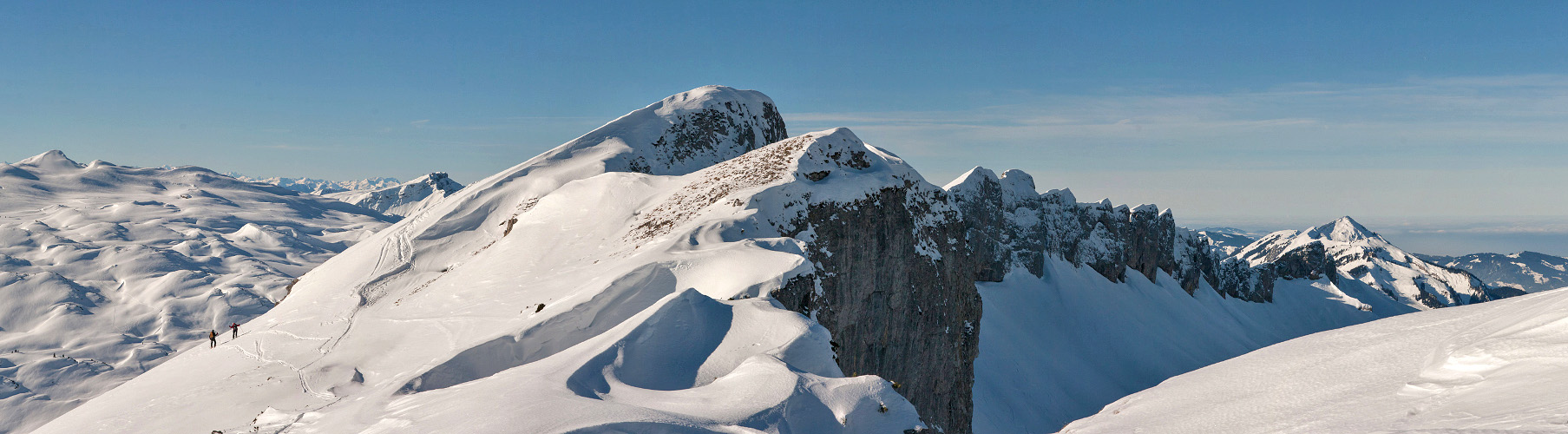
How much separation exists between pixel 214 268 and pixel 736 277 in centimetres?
10632

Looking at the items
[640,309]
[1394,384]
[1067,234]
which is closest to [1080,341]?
[1067,234]

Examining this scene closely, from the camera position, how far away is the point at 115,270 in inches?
3612

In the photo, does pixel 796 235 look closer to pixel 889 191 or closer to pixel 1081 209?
pixel 889 191

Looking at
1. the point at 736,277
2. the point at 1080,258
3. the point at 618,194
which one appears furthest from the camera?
the point at 1080,258

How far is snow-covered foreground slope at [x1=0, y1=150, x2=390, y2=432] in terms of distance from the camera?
197 ft

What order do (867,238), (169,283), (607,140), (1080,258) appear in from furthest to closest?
(1080,258)
(169,283)
(607,140)
(867,238)

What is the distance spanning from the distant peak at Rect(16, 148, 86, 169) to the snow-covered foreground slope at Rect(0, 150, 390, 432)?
58 centimetres

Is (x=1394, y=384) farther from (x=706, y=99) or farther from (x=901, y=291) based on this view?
(x=706, y=99)

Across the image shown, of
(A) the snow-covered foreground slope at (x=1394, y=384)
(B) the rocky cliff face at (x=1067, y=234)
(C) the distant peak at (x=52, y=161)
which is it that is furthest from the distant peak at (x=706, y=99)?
(C) the distant peak at (x=52, y=161)

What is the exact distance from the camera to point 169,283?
86.0 m

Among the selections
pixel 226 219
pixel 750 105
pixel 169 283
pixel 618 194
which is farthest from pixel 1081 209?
pixel 226 219

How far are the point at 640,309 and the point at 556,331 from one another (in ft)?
8.06

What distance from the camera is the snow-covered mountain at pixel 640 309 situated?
14000 mm

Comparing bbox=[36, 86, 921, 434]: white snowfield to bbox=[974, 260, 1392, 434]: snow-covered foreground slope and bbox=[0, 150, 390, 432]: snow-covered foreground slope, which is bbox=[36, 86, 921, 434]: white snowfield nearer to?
bbox=[974, 260, 1392, 434]: snow-covered foreground slope
